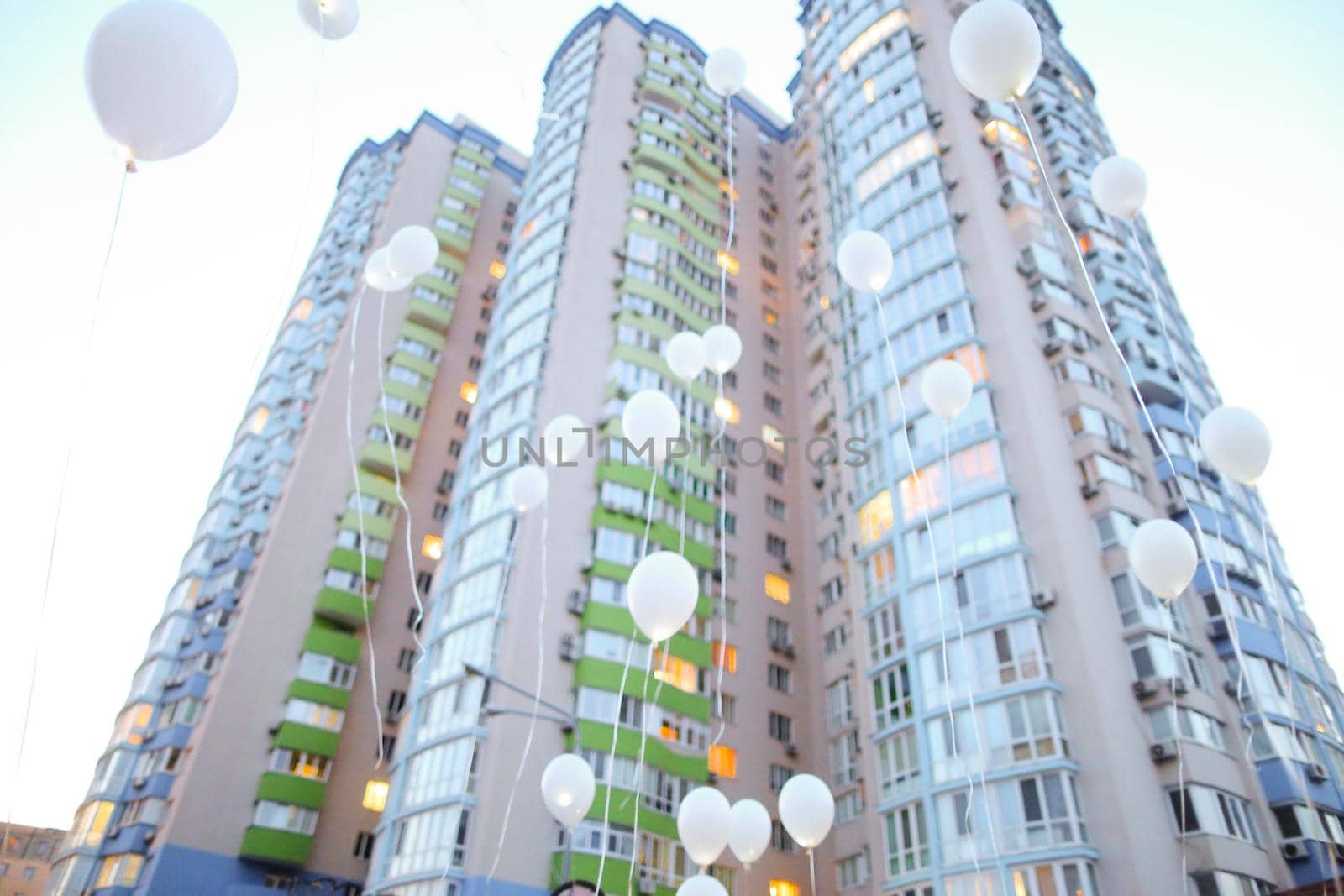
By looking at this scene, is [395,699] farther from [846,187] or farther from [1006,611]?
[846,187]

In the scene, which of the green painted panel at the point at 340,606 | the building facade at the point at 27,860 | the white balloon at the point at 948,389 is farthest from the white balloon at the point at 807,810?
the building facade at the point at 27,860

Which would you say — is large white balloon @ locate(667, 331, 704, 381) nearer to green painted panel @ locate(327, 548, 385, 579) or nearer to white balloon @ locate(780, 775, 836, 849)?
white balloon @ locate(780, 775, 836, 849)

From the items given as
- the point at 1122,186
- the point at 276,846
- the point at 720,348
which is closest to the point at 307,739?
the point at 276,846

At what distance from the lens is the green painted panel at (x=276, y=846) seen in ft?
103

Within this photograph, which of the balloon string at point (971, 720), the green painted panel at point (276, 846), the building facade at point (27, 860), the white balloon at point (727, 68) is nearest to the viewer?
the white balloon at point (727, 68)

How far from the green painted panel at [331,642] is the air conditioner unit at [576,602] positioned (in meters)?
13.9

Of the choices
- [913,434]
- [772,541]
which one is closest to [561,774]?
[913,434]

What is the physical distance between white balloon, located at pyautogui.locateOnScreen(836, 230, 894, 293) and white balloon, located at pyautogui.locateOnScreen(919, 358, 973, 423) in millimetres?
1871

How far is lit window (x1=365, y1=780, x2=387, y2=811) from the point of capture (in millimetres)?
34969

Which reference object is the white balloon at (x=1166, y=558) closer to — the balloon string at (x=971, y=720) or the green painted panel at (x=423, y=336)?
the balloon string at (x=971, y=720)

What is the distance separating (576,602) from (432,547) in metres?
15.7

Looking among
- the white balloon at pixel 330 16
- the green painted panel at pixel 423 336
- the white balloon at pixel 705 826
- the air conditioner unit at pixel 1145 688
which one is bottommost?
the white balloon at pixel 705 826

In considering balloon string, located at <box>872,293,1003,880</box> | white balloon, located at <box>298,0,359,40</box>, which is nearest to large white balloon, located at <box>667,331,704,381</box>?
balloon string, located at <box>872,293,1003,880</box>

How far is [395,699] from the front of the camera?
37344 mm
